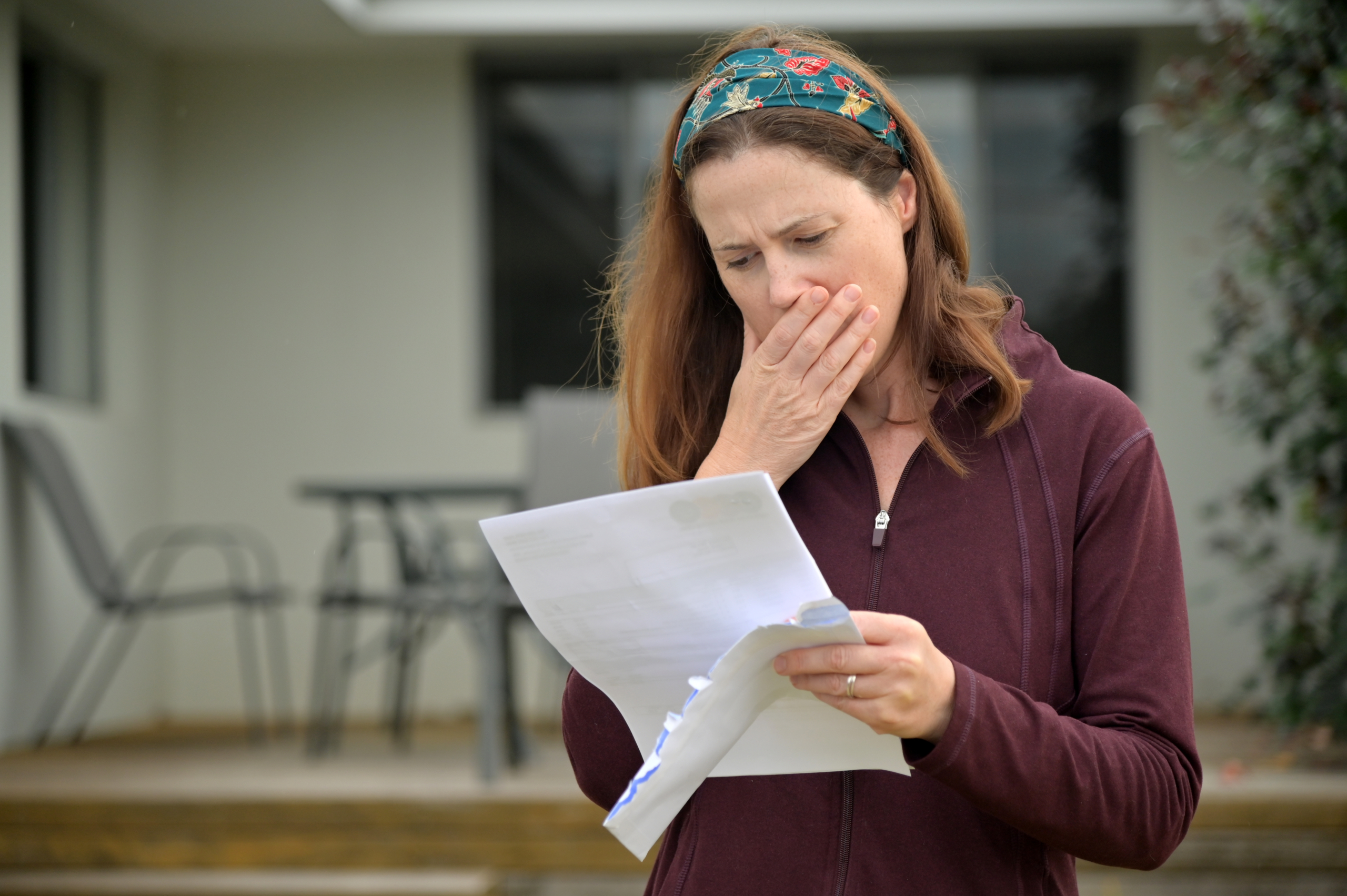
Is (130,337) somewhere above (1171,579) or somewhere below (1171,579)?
above

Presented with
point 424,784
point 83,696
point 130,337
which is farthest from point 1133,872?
point 130,337

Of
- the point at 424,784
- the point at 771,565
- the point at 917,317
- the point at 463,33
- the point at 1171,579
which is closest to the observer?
the point at 771,565

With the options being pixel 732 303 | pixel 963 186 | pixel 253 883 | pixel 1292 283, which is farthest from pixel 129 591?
pixel 732 303

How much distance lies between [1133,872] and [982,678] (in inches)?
104

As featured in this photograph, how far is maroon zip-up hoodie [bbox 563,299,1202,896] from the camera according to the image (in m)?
0.93

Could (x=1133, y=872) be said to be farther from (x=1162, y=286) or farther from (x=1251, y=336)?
(x=1162, y=286)

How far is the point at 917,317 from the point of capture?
43.8 inches

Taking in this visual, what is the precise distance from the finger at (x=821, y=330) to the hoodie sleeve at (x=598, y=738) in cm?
32

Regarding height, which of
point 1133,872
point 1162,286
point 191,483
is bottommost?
point 1133,872

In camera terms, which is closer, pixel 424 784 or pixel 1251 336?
pixel 424 784

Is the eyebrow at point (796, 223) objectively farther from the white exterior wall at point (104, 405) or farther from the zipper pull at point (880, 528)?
the white exterior wall at point (104, 405)

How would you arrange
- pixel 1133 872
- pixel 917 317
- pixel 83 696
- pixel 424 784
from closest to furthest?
pixel 917 317 < pixel 1133 872 < pixel 424 784 < pixel 83 696

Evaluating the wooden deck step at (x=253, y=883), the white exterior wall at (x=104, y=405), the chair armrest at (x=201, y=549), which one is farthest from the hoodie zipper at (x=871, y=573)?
the chair armrest at (x=201, y=549)

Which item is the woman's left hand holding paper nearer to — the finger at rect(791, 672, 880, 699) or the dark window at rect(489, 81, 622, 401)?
the finger at rect(791, 672, 880, 699)
